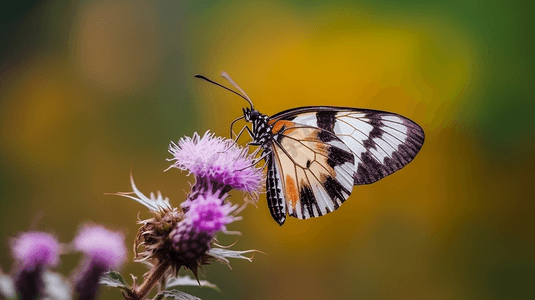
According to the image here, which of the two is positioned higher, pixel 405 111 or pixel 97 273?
pixel 405 111

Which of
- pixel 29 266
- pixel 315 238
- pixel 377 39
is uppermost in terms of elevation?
pixel 377 39

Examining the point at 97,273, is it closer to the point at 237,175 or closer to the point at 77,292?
the point at 77,292

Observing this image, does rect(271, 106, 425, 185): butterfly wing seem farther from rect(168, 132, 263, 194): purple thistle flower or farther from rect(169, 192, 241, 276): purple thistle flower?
rect(169, 192, 241, 276): purple thistle flower

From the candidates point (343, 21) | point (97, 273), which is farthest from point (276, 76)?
point (97, 273)

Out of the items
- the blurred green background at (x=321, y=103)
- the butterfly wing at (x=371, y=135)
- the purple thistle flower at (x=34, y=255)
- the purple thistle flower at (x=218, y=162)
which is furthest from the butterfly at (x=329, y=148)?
the blurred green background at (x=321, y=103)

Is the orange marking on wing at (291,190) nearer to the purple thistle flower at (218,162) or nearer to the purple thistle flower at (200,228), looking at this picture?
the purple thistle flower at (218,162)

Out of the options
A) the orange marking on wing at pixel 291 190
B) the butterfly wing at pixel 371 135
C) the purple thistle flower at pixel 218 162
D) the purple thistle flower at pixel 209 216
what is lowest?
the purple thistle flower at pixel 209 216
